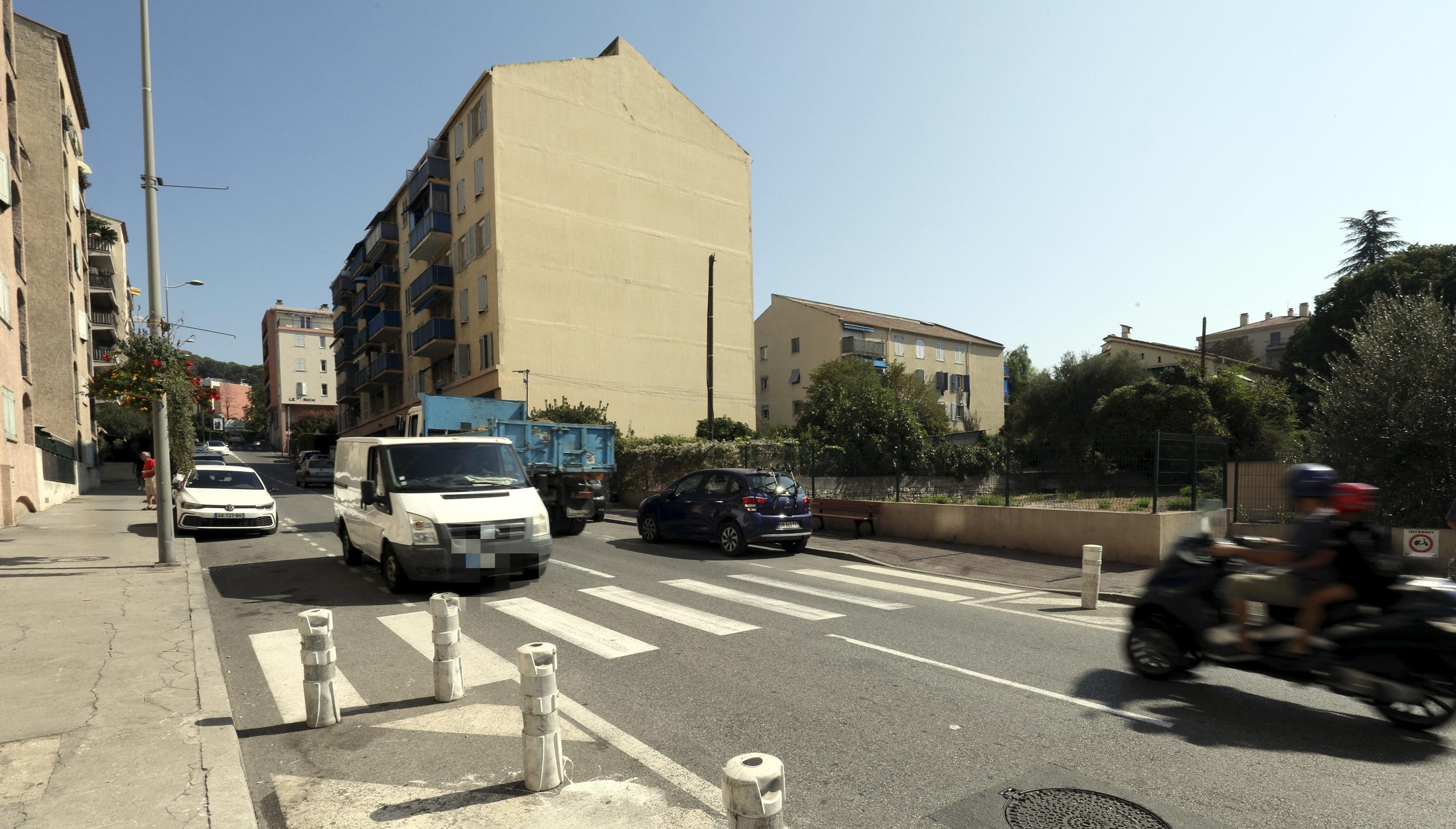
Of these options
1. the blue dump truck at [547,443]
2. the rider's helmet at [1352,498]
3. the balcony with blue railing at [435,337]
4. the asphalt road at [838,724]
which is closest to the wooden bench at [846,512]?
the blue dump truck at [547,443]

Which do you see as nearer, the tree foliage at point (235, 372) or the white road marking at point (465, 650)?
the white road marking at point (465, 650)

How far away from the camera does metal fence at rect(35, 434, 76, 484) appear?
23422 mm

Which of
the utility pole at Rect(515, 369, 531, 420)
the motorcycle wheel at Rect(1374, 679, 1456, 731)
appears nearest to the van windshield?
the motorcycle wheel at Rect(1374, 679, 1456, 731)

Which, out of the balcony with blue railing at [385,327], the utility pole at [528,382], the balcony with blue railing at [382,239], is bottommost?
the utility pole at [528,382]

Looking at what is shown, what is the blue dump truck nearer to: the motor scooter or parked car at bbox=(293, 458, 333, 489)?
the motor scooter

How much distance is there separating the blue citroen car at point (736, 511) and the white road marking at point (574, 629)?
530cm

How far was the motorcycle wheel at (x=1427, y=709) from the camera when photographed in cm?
462

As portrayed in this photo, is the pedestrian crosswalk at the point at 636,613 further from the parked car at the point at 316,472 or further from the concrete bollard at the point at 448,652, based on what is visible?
the parked car at the point at 316,472

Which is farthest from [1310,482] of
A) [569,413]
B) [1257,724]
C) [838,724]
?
[569,413]

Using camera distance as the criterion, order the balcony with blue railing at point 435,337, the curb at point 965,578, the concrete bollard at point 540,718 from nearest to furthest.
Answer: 1. the concrete bollard at point 540,718
2. the curb at point 965,578
3. the balcony with blue railing at point 435,337

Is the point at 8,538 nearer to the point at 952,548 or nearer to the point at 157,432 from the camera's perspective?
the point at 157,432

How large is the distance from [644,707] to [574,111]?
1428 inches

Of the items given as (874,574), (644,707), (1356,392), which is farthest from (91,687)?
(1356,392)

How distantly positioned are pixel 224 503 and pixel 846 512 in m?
12.7
